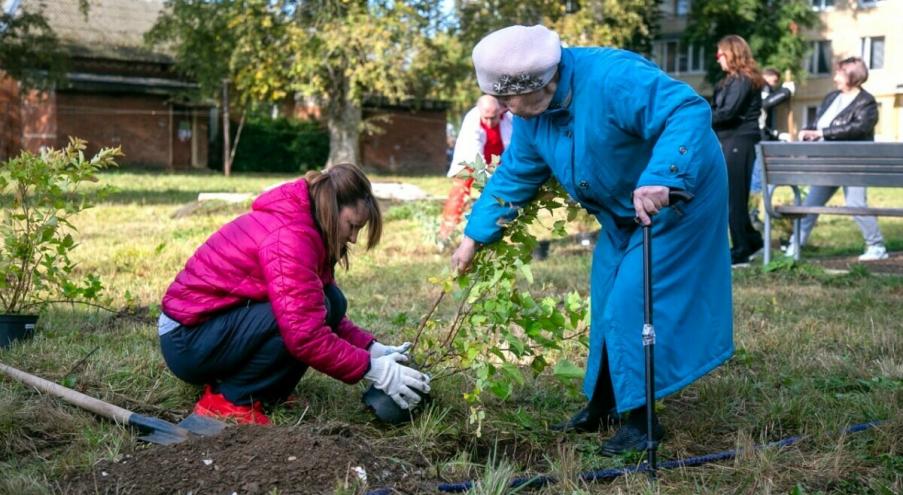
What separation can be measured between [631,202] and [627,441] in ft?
2.94

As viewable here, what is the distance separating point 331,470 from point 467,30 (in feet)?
99.5

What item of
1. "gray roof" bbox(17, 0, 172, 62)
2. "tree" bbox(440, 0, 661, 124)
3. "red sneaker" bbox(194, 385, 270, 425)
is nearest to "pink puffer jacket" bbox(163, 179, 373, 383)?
"red sneaker" bbox(194, 385, 270, 425)

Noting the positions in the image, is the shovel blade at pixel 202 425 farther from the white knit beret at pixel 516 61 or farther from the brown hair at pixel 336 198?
the white knit beret at pixel 516 61

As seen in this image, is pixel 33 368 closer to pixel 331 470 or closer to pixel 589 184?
pixel 331 470

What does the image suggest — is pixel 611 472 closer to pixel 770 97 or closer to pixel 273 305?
pixel 273 305

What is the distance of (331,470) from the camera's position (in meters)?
3.36

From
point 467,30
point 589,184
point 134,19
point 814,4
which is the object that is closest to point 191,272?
point 589,184

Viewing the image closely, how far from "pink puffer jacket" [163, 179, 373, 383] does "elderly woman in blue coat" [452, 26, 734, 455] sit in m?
0.92

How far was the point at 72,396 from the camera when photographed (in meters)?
4.24

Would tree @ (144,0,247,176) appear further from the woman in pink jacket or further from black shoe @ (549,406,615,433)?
black shoe @ (549,406,615,433)

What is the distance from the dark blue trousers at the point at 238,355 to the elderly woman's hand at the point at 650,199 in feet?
4.80

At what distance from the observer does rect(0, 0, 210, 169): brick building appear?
37.8m

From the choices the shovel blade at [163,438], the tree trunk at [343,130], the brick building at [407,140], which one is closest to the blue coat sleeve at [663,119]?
the shovel blade at [163,438]

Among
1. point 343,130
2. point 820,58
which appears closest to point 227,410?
point 343,130
